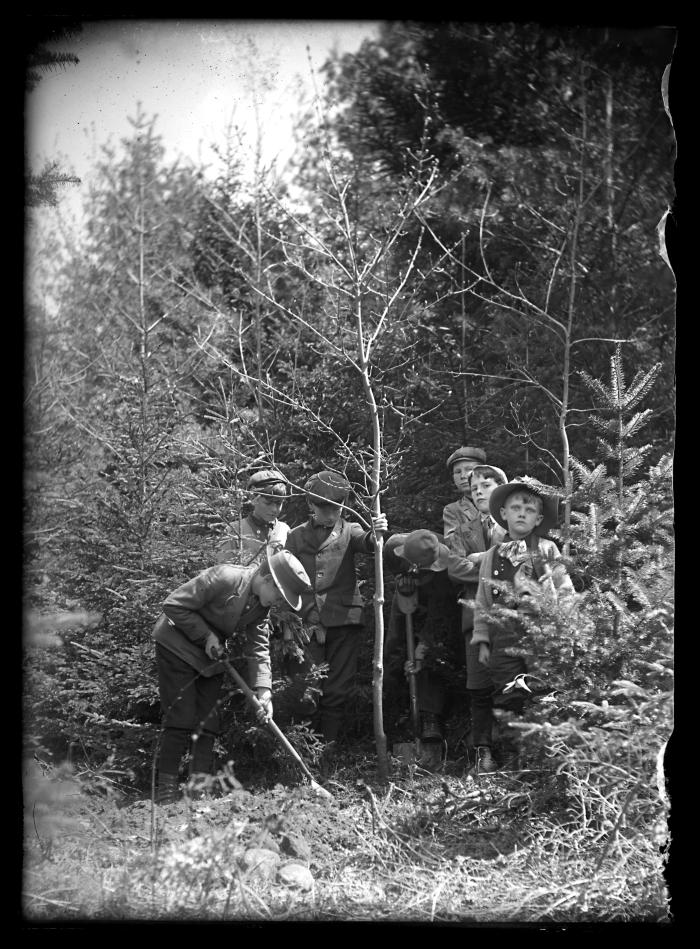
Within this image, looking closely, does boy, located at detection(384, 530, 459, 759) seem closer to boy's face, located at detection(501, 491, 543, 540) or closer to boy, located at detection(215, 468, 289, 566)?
boy's face, located at detection(501, 491, 543, 540)

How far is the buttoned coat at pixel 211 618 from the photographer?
19.3 feet

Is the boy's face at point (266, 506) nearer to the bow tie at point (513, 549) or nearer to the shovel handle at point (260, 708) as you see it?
the shovel handle at point (260, 708)

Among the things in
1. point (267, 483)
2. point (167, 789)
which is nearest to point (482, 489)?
point (267, 483)

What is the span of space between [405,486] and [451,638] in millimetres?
931

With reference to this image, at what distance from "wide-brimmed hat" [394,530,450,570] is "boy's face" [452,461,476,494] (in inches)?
12.7

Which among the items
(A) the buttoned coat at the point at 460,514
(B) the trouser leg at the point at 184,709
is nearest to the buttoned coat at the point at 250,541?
(B) the trouser leg at the point at 184,709

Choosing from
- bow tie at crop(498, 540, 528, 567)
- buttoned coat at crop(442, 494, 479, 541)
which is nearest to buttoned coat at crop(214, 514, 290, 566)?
buttoned coat at crop(442, 494, 479, 541)

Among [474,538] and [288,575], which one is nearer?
[288,575]

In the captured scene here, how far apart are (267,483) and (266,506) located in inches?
5.5

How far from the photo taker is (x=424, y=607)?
6387 mm

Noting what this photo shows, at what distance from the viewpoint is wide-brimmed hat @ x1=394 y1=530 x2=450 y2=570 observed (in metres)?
6.22

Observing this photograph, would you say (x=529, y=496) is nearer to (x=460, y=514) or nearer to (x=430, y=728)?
(x=460, y=514)

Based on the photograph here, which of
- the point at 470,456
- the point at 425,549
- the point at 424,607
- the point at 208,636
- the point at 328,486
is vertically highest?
the point at 470,456

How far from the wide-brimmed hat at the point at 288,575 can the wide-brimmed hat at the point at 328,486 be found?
42 cm
